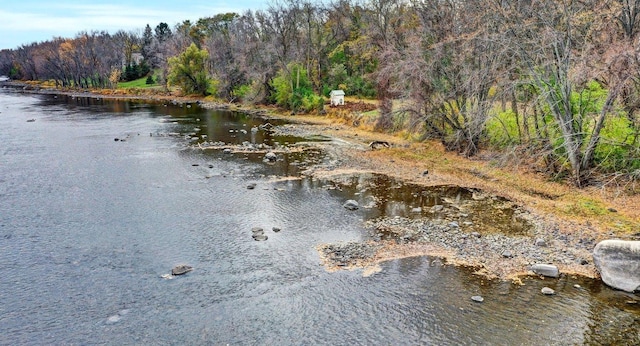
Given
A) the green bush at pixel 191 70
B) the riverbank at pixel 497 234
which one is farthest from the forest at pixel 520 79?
the green bush at pixel 191 70

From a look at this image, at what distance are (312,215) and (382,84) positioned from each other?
1793cm

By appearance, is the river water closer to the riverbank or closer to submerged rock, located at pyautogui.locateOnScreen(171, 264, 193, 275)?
submerged rock, located at pyautogui.locateOnScreen(171, 264, 193, 275)

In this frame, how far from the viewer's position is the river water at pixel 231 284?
10.2 meters

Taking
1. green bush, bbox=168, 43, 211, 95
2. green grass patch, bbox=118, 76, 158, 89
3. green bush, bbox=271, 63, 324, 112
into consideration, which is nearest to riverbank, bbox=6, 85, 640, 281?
green bush, bbox=271, 63, 324, 112

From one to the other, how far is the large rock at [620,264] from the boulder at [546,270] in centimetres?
113

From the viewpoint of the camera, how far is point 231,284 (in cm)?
1233

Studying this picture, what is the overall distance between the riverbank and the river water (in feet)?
2.36

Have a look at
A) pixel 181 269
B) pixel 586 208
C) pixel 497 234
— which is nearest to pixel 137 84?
pixel 181 269

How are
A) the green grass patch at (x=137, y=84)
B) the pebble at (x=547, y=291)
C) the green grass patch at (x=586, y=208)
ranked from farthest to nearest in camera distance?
the green grass patch at (x=137, y=84)
the green grass patch at (x=586, y=208)
the pebble at (x=547, y=291)

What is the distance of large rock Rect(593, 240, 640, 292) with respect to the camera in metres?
11.6

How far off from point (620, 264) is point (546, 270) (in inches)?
70.4

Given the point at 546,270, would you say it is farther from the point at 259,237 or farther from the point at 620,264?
the point at 259,237

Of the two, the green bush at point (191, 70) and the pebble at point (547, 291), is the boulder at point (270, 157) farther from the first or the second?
the green bush at point (191, 70)

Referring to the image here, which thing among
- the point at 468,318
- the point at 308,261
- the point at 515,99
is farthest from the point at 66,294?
the point at 515,99
